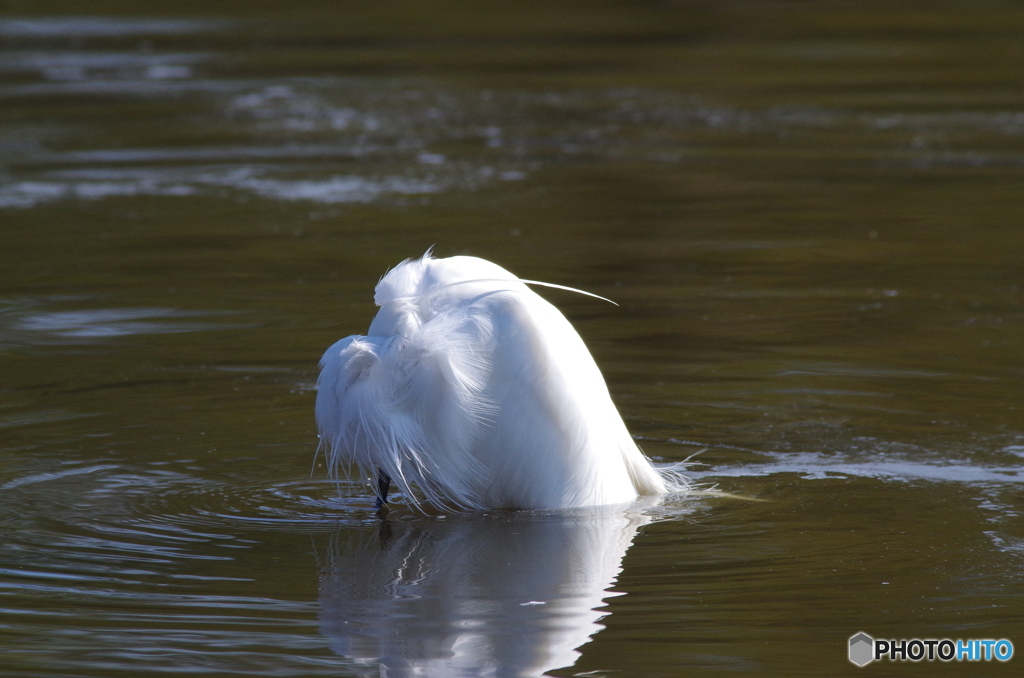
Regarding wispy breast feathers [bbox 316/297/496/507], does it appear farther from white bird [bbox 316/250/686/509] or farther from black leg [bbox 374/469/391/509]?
black leg [bbox 374/469/391/509]

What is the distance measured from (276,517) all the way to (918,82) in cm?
893

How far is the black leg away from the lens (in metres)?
3.75

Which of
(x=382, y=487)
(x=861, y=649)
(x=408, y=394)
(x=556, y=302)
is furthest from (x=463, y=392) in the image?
(x=556, y=302)

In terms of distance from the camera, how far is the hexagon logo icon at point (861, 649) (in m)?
2.93

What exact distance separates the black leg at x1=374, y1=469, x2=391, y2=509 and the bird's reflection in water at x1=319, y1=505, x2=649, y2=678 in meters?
0.07

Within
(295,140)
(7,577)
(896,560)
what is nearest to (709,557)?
(896,560)

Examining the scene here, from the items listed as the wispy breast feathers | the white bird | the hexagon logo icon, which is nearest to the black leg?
the white bird

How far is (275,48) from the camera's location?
13.4 meters

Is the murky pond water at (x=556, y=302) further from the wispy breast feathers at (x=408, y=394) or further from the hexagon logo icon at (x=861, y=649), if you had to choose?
the wispy breast feathers at (x=408, y=394)

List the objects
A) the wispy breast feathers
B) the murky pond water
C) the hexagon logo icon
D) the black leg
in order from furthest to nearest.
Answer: the black leg → the wispy breast feathers → the murky pond water → the hexagon logo icon

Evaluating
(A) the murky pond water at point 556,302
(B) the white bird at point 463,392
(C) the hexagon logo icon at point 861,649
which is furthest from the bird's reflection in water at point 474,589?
(C) the hexagon logo icon at point 861,649

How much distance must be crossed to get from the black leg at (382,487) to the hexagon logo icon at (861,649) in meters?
1.29

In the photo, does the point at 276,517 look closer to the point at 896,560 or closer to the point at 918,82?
the point at 896,560

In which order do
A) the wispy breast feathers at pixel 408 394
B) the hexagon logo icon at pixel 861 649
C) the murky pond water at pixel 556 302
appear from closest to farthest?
the hexagon logo icon at pixel 861 649 → the murky pond water at pixel 556 302 → the wispy breast feathers at pixel 408 394
